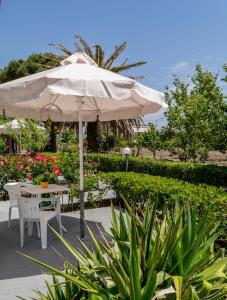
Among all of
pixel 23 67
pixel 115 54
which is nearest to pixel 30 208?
pixel 115 54

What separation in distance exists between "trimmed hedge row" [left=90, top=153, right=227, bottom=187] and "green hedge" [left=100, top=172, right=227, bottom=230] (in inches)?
107

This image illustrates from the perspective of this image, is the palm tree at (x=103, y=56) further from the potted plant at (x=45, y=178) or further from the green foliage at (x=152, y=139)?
the potted plant at (x=45, y=178)

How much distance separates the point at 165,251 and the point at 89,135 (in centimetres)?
1827

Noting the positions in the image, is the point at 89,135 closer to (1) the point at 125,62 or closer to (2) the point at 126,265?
(1) the point at 125,62

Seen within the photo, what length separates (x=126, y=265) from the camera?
2242 mm

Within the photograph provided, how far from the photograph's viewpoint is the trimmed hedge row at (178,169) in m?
9.52

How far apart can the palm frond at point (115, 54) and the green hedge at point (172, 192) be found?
56.7ft

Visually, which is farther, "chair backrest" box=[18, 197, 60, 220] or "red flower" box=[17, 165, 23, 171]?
"red flower" box=[17, 165, 23, 171]

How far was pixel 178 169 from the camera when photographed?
10.8 metres

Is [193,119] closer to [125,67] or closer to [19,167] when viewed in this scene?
[19,167]

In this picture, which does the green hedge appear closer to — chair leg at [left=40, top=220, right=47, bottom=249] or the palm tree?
chair leg at [left=40, top=220, right=47, bottom=249]

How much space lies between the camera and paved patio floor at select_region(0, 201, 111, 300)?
407 centimetres

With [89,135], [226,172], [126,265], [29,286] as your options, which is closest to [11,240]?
[29,286]

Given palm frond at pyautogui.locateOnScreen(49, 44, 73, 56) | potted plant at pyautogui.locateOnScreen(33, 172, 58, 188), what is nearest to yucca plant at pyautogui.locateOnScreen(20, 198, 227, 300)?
potted plant at pyautogui.locateOnScreen(33, 172, 58, 188)
